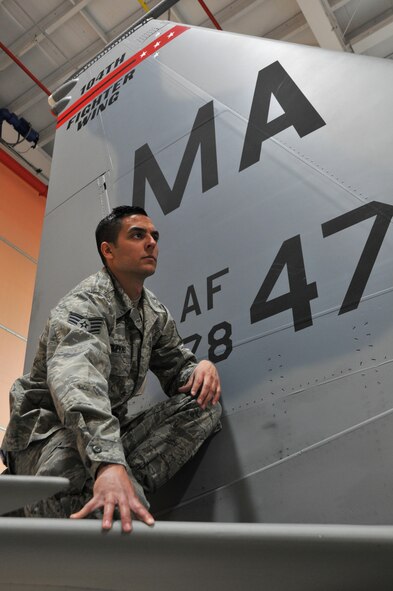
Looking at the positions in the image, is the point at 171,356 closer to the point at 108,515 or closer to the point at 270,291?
the point at 270,291

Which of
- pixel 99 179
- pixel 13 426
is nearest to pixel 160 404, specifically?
pixel 13 426

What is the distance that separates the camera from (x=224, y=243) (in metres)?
2.63

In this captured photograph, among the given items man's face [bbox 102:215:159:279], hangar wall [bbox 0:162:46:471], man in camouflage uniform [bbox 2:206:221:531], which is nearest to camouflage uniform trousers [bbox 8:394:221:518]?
man in camouflage uniform [bbox 2:206:221:531]

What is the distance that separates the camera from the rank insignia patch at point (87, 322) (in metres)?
2.10

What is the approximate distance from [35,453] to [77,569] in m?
1.04

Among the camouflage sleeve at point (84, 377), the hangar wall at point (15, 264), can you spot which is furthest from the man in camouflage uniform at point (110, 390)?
the hangar wall at point (15, 264)

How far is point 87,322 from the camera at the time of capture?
6.93 ft

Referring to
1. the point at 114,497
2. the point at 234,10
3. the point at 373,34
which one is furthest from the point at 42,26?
the point at 114,497

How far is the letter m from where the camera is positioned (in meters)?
2.87

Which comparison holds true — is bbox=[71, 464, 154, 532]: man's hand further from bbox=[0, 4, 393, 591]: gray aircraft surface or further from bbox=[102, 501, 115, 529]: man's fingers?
bbox=[0, 4, 393, 591]: gray aircraft surface

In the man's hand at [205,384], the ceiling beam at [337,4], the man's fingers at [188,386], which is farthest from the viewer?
the ceiling beam at [337,4]

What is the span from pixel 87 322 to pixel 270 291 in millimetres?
727

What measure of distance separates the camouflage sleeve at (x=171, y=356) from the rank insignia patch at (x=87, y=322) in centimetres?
42

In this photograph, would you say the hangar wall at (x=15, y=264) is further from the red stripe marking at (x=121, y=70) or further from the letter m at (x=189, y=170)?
the letter m at (x=189, y=170)
